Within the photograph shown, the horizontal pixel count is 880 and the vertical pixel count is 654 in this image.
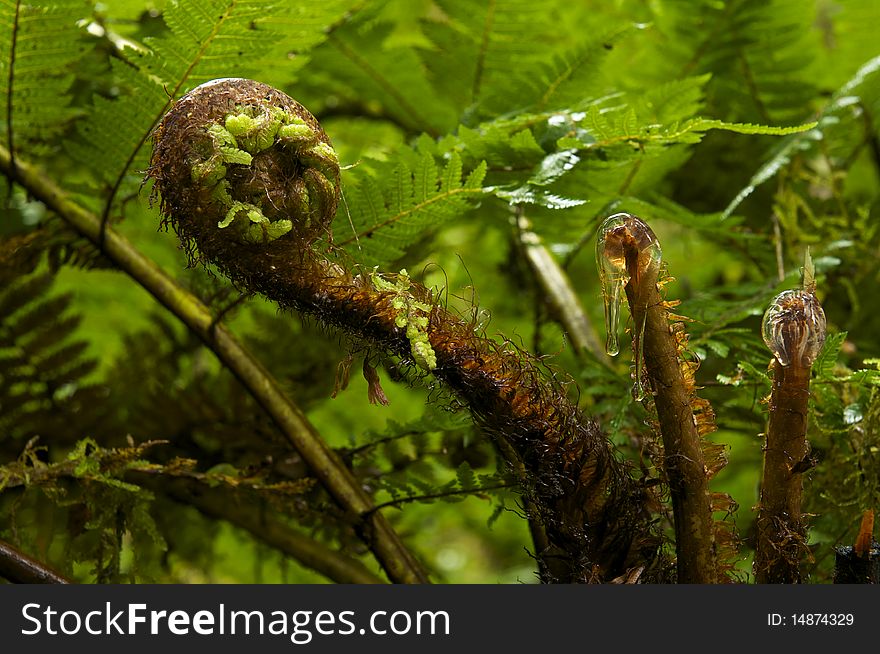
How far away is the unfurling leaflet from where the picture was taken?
527 millimetres

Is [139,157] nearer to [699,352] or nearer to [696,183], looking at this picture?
[699,352]

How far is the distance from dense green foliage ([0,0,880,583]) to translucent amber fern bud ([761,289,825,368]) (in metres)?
0.14

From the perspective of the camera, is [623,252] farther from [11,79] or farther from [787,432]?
[11,79]

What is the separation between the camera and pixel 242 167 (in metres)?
0.50

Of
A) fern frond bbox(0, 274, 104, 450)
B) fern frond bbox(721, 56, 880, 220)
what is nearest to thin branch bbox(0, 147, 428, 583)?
fern frond bbox(0, 274, 104, 450)

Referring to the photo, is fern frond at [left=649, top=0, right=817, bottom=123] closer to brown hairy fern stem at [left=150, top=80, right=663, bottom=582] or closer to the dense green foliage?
the dense green foliage

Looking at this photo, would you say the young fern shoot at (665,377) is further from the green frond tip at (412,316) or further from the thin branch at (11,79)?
the thin branch at (11,79)

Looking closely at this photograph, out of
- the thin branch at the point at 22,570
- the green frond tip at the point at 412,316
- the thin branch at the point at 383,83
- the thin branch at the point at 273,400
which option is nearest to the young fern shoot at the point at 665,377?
the green frond tip at the point at 412,316

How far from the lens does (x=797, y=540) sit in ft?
1.94

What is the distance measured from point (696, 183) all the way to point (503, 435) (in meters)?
0.79

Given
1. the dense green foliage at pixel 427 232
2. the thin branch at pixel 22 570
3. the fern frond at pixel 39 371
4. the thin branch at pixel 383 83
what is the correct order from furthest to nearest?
the thin branch at pixel 383 83, the fern frond at pixel 39 371, the dense green foliage at pixel 427 232, the thin branch at pixel 22 570

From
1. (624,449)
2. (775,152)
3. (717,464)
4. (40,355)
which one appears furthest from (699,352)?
(40,355)

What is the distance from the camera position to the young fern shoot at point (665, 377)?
0.53 metres

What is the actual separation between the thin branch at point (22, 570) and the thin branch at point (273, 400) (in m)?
0.25
